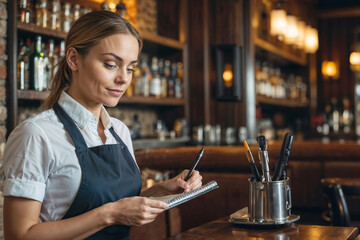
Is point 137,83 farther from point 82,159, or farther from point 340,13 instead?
point 340,13

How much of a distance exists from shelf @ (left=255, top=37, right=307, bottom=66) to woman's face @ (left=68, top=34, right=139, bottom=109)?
4.06 m

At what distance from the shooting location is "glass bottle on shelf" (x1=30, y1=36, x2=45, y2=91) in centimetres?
317

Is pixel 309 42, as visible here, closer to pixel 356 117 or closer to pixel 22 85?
pixel 356 117

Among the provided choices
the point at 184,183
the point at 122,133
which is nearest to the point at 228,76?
the point at 122,133

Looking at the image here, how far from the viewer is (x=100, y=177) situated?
1.40m

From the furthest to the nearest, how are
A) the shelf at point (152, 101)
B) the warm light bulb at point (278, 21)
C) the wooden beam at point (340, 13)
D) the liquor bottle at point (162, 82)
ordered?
the wooden beam at point (340, 13)
the warm light bulb at point (278, 21)
the liquor bottle at point (162, 82)
the shelf at point (152, 101)

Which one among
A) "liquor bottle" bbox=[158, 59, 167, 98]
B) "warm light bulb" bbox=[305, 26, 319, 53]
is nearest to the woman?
"liquor bottle" bbox=[158, 59, 167, 98]

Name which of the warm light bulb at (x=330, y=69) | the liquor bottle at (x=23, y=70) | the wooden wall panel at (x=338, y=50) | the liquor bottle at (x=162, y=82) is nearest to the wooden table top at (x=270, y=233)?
the liquor bottle at (x=23, y=70)

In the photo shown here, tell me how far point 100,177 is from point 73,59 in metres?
0.37

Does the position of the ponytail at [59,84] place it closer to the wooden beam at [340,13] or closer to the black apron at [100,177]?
→ the black apron at [100,177]

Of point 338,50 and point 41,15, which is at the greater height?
point 338,50

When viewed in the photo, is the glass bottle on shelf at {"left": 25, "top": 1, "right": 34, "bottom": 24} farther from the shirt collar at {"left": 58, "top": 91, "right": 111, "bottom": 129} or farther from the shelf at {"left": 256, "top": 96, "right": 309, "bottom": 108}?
the shelf at {"left": 256, "top": 96, "right": 309, "bottom": 108}

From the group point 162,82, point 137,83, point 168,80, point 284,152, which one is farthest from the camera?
point 168,80

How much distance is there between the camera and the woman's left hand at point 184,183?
5.08 feet
